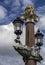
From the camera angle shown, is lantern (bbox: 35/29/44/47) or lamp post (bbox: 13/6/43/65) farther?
lantern (bbox: 35/29/44/47)

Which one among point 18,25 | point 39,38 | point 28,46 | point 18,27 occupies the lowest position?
point 28,46

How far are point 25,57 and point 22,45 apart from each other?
780 mm

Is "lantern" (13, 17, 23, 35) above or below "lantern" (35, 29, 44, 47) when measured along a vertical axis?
above

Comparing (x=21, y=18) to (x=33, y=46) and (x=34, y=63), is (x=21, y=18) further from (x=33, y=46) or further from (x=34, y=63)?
(x=34, y=63)

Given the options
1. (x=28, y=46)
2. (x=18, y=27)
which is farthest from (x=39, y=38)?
(x=18, y=27)

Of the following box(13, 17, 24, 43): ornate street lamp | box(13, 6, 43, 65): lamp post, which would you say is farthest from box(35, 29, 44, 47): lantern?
box(13, 17, 24, 43): ornate street lamp

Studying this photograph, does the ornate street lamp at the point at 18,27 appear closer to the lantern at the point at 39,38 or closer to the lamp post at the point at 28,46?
the lamp post at the point at 28,46

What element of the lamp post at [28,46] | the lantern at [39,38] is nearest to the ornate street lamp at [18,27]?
the lamp post at [28,46]

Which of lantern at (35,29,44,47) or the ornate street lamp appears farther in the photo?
lantern at (35,29,44,47)

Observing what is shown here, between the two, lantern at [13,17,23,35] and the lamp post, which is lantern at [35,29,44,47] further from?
lantern at [13,17,23,35]

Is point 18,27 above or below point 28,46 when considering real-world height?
above

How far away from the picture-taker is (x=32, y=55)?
15719 millimetres

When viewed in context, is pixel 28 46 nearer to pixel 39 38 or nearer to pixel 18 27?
pixel 39 38

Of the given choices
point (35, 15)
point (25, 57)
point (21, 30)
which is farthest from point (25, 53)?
point (35, 15)
